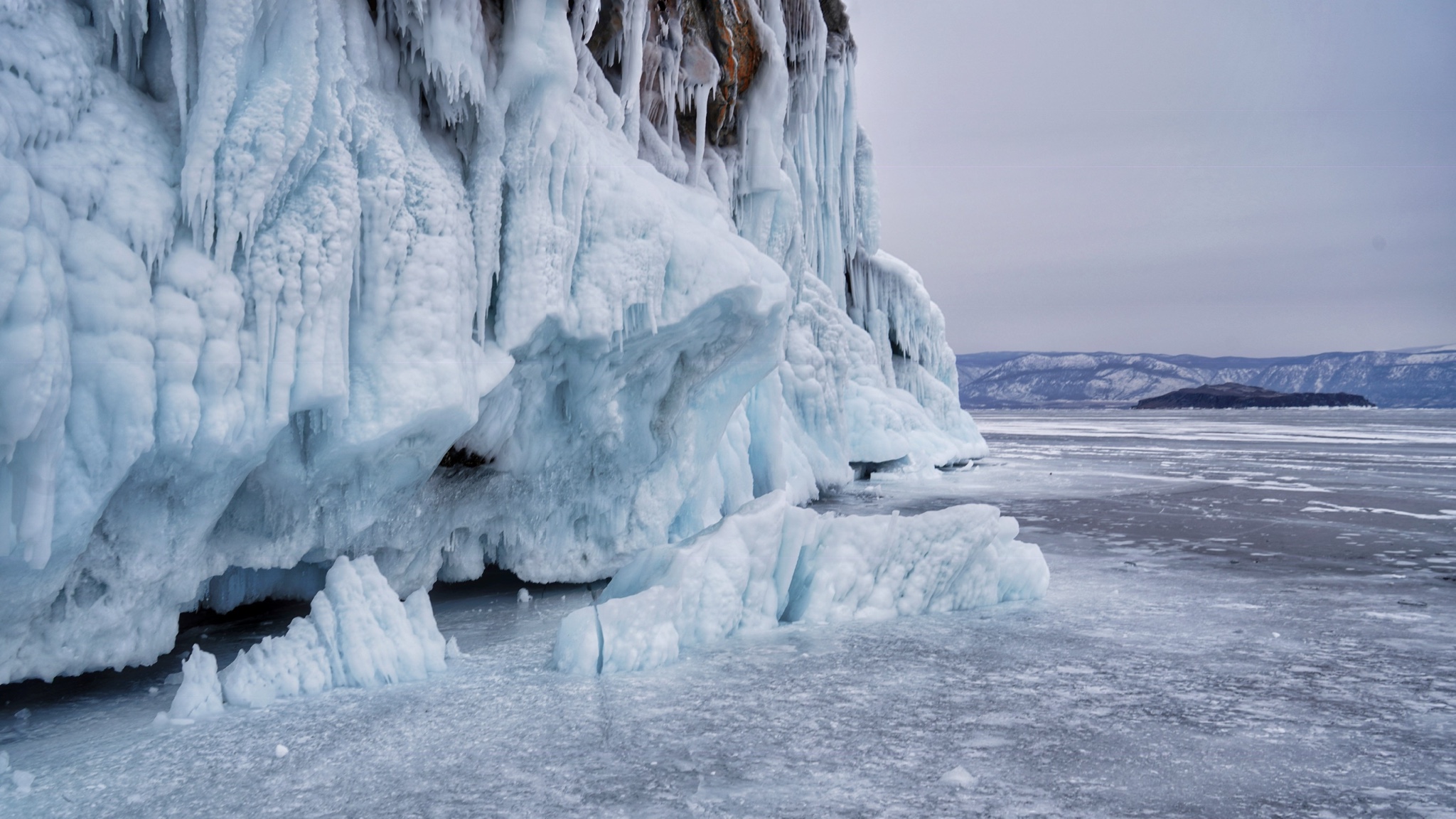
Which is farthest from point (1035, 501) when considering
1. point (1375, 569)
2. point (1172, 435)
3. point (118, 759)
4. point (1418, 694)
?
point (1172, 435)

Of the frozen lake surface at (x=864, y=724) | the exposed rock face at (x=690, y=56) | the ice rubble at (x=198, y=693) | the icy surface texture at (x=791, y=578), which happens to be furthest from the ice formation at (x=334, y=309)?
the icy surface texture at (x=791, y=578)

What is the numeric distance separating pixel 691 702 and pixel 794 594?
2.23 metres

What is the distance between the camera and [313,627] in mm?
4945

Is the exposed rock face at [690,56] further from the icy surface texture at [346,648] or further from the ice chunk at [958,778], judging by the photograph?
the ice chunk at [958,778]

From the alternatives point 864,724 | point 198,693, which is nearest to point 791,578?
point 864,724

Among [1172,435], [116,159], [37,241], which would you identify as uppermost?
[116,159]

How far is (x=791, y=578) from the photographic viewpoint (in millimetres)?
6559

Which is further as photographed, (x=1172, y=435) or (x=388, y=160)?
(x=1172, y=435)

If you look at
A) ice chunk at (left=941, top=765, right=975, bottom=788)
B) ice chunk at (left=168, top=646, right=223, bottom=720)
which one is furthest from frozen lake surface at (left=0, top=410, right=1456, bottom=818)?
ice chunk at (left=168, top=646, right=223, bottom=720)

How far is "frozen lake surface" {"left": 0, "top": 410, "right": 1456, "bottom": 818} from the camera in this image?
3.42 m

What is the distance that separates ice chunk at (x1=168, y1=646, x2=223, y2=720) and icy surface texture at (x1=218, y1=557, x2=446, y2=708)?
0.11 meters

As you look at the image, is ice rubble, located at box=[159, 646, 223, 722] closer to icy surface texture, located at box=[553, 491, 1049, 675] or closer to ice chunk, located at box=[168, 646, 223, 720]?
ice chunk, located at box=[168, 646, 223, 720]

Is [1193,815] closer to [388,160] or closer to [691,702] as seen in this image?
[691,702]

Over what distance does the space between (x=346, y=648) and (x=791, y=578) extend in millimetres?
3047
